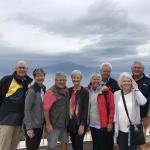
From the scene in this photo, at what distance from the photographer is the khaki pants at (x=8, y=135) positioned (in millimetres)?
7512

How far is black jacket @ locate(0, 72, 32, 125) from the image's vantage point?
24.5ft

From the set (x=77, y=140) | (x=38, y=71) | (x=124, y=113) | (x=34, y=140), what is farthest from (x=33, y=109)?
(x=124, y=113)

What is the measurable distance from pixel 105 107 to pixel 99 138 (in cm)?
57

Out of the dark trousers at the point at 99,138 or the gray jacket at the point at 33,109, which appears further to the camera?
the dark trousers at the point at 99,138

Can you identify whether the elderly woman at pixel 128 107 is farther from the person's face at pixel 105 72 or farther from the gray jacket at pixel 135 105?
the person's face at pixel 105 72

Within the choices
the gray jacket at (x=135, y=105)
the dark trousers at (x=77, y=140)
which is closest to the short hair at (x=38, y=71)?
the dark trousers at (x=77, y=140)

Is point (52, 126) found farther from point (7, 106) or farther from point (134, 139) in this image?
point (134, 139)

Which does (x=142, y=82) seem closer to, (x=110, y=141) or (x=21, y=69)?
(x=110, y=141)

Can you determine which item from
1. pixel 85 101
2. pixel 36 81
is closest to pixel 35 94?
pixel 36 81

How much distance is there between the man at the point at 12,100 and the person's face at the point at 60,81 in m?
0.50

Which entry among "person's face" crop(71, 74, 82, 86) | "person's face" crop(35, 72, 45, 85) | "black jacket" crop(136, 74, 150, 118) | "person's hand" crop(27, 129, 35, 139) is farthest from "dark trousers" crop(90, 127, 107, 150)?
"person's face" crop(35, 72, 45, 85)

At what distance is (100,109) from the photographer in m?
7.59

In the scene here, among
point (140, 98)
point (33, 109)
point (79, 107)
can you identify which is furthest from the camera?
point (79, 107)

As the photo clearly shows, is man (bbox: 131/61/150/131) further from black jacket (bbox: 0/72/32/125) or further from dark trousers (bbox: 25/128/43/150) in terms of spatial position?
black jacket (bbox: 0/72/32/125)
